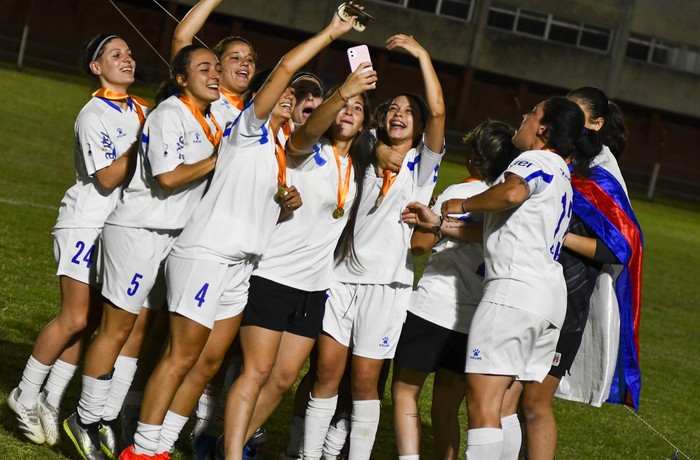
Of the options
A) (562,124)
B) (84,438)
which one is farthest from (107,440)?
(562,124)

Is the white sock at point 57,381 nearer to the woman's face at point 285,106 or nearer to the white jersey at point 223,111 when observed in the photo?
the white jersey at point 223,111

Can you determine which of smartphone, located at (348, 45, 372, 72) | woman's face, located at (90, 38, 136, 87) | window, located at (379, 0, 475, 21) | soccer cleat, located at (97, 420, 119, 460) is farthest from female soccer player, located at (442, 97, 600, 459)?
window, located at (379, 0, 475, 21)

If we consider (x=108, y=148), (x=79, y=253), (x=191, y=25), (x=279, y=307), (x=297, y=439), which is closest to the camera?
(x=279, y=307)

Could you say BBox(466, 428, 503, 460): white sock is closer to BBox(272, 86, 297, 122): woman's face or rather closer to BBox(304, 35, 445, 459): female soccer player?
BBox(304, 35, 445, 459): female soccer player

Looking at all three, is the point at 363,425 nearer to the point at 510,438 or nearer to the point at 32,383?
the point at 510,438

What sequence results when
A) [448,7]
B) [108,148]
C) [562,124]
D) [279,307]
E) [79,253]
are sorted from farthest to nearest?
[448,7], [79,253], [108,148], [279,307], [562,124]

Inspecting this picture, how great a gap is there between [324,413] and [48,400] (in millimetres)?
1390

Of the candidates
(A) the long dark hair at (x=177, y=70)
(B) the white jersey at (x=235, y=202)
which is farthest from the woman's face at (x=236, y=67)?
(B) the white jersey at (x=235, y=202)

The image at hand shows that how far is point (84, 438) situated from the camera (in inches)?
200

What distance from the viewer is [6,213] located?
1193 centimetres

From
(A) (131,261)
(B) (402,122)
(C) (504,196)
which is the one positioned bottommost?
(A) (131,261)

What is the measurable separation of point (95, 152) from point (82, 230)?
0.41 meters

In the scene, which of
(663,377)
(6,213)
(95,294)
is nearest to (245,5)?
(6,213)

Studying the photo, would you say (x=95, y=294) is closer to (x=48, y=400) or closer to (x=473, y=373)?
(x=48, y=400)
